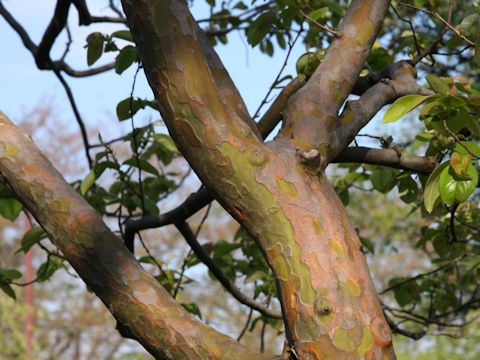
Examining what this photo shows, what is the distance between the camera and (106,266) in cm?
162

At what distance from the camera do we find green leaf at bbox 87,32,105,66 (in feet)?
7.89

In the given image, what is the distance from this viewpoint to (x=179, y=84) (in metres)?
1.50

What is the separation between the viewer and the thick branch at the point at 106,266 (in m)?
1.56

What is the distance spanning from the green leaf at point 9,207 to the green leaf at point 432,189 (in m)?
1.40

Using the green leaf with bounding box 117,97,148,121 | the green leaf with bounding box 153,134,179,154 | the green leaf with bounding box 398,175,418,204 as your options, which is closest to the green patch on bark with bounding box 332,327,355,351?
the green leaf with bounding box 398,175,418,204

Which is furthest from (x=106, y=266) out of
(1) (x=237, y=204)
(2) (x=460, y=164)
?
(2) (x=460, y=164)

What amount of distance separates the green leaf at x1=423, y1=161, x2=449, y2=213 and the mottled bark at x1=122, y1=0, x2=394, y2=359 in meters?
0.16

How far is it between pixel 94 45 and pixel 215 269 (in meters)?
0.91

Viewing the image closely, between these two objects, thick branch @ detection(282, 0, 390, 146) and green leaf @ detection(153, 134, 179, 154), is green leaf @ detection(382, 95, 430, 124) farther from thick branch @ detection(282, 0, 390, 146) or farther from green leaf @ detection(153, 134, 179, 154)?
green leaf @ detection(153, 134, 179, 154)

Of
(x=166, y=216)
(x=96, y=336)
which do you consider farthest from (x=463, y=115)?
(x=96, y=336)

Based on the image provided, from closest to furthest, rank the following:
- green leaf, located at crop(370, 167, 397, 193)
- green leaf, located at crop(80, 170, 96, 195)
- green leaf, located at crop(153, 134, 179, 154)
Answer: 1. green leaf, located at crop(80, 170, 96, 195)
2. green leaf, located at crop(370, 167, 397, 193)
3. green leaf, located at crop(153, 134, 179, 154)

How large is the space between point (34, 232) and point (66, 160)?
1403 cm

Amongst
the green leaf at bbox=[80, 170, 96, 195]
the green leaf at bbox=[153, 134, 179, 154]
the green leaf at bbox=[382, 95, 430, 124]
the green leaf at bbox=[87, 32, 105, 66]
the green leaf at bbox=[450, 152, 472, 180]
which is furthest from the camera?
the green leaf at bbox=[153, 134, 179, 154]

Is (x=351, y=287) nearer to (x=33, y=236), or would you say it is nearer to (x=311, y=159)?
(x=311, y=159)
